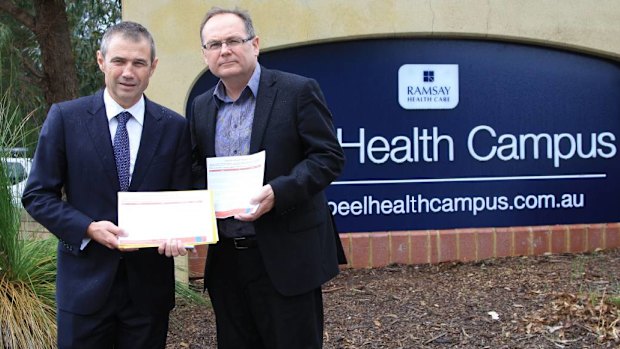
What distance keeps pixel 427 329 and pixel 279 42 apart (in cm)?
265

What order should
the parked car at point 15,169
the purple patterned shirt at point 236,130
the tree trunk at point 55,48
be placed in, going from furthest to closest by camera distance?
the tree trunk at point 55,48, the parked car at point 15,169, the purple patterned shirt at point 236,130

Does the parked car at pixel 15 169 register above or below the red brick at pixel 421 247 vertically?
above

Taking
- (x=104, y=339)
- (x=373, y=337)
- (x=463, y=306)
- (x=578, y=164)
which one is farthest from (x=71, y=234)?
(x=578, y=164)

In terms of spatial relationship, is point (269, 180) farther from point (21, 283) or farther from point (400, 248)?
point (400, 248)

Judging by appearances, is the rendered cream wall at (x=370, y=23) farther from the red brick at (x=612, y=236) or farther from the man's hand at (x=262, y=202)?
the man's hand at (x=262, y=202)

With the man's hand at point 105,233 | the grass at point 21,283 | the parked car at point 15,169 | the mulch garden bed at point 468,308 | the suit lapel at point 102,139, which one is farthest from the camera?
the parked car at point 15,169

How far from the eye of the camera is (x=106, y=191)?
2861 mm

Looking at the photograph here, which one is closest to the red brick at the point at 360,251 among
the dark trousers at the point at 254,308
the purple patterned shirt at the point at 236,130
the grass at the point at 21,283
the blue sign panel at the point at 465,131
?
the blue sign panel at the point at 465,131

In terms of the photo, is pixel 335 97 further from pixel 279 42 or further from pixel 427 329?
pixel 427 329

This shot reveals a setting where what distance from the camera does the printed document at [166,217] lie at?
2.81m

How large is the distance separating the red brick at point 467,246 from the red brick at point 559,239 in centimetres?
73

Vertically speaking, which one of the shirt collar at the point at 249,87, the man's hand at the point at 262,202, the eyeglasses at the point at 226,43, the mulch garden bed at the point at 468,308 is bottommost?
the mulch garden bed at the point at 468,308

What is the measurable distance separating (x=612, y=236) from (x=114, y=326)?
16.6 feet

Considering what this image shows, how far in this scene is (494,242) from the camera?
6.39 m
